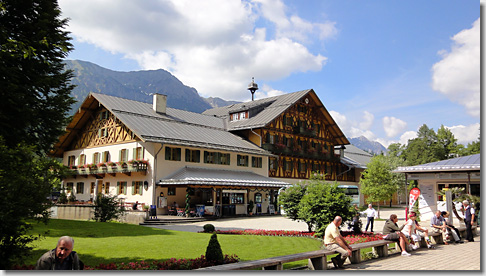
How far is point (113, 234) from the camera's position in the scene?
1664cm

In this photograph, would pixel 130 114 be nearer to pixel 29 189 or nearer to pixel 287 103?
pixel 287 103

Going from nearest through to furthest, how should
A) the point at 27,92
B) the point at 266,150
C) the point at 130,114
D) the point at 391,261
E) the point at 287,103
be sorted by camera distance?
1. the point at 391,261
2. the point at 27,92
3. the point at 130,114
4. the point at 266,150
5. the point at 287,103

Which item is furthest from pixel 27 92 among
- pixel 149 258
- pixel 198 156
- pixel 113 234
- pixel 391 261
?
pixel 198 156

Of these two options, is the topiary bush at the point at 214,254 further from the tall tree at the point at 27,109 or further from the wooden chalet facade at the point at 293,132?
the wooden chalet facade at the point at 293,132

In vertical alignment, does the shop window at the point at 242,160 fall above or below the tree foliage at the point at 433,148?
below

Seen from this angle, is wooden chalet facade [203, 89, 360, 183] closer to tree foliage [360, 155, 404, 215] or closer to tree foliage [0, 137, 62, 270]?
tree foliage [360, 155, 404, 215]

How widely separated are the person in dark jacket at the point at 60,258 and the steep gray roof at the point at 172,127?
22.9 meters

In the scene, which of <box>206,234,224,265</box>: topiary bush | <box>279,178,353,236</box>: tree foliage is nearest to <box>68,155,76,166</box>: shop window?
<box>279,178,353,236</box>: tree foliage

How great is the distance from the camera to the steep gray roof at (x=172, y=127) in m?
31.2

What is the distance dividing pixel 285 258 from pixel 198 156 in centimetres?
2517

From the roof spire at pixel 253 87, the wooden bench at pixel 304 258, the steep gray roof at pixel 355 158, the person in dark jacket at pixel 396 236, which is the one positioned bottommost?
the wooden bench at pixel 304 258

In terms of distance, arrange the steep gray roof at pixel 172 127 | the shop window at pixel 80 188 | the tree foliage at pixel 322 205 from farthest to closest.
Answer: the shop window at pixel 80 188, the steep gray roof at pixel 172 127, the tree foliage at pixel 322 205

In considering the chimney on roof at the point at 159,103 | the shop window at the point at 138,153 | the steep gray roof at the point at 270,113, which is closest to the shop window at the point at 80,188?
the shop window at the point at 138,153

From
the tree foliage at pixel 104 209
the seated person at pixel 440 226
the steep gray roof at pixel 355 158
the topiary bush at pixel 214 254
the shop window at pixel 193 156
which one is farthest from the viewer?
the steep gray roof at pixel 355 158
